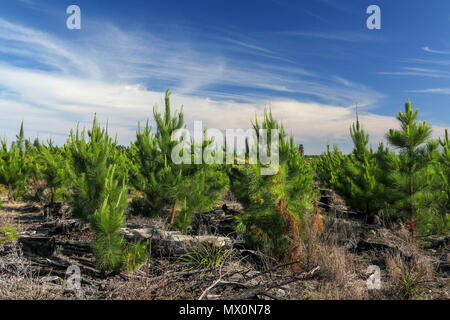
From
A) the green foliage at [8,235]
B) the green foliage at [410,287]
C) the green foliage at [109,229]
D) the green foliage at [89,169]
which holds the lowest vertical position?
the green foliage at [410,287]

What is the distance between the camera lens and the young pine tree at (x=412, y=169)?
770 cm

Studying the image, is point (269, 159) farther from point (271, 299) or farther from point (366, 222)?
point (366, 222)

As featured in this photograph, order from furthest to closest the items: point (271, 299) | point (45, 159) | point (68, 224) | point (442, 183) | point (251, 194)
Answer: point (45, 159), point (442, 183), point (68, 224), point (251, 194), point (271, 299)

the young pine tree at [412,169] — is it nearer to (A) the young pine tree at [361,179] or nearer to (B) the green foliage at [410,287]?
(A) the young pine tree at [361,179]

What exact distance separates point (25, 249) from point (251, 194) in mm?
4735

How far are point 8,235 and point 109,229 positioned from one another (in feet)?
15.0

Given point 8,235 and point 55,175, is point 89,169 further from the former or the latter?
point 55,175

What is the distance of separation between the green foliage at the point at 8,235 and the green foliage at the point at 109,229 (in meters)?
3.84

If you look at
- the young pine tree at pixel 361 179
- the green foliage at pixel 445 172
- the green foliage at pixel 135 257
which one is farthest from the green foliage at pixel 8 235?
the green foliage at pixel 445 172

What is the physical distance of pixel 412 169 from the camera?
7734mm

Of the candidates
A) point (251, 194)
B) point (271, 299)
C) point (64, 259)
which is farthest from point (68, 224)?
point (271, 299)

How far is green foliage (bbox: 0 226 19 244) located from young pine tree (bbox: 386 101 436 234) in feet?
31.8

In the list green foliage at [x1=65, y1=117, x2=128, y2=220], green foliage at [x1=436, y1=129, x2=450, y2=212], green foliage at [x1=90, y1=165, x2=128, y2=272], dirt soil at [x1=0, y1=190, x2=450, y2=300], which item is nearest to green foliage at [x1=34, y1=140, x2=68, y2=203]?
dirt soil at [x1=0, y1=190, x2=450, y2=300]

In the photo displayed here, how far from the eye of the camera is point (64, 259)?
229 inches
